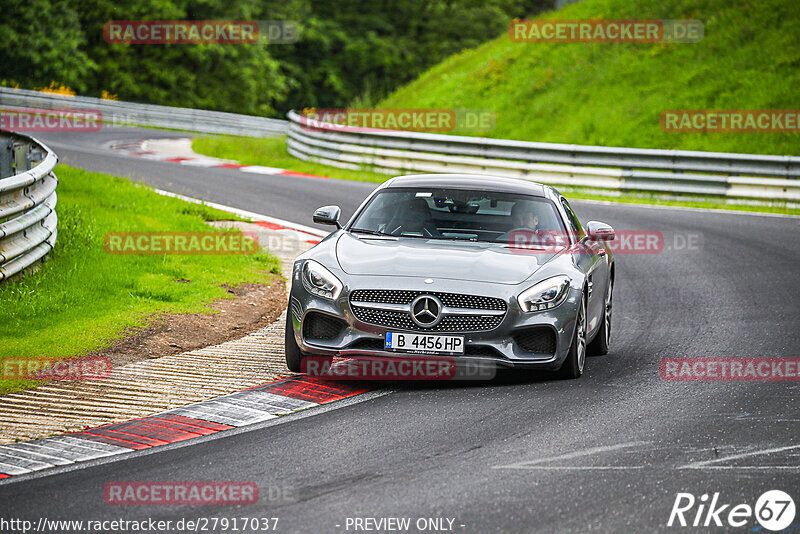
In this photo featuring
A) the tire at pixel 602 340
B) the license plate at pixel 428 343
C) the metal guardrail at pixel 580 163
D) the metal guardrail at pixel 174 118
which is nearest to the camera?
the license plate at pixel 428 343

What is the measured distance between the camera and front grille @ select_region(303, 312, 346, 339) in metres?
8.02

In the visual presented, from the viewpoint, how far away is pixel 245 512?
532cm

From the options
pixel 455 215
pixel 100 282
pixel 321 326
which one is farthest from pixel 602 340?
pixel 100 282

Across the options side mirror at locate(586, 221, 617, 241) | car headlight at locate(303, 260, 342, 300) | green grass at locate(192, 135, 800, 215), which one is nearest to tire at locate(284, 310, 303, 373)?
car headlight at locate(303, 260, 342, 300)

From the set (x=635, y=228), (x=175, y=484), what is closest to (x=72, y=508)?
(x=175, y=484)

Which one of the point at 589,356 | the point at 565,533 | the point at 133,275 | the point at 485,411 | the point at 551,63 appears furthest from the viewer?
the point at 551,63

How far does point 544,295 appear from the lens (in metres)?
8.02

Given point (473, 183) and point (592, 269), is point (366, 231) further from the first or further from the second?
point (592, 269)

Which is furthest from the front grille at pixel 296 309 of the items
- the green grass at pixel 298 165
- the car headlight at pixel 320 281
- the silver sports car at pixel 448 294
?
the green grass at pixel 298 165

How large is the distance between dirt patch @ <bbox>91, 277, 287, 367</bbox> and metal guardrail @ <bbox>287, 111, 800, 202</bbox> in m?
11.8

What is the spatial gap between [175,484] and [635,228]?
1297cm

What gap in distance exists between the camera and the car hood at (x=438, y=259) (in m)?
8.03

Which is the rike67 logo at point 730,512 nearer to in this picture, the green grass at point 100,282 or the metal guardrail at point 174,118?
the green grass at point 100,282

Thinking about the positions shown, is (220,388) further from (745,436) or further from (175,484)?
(745,436)
